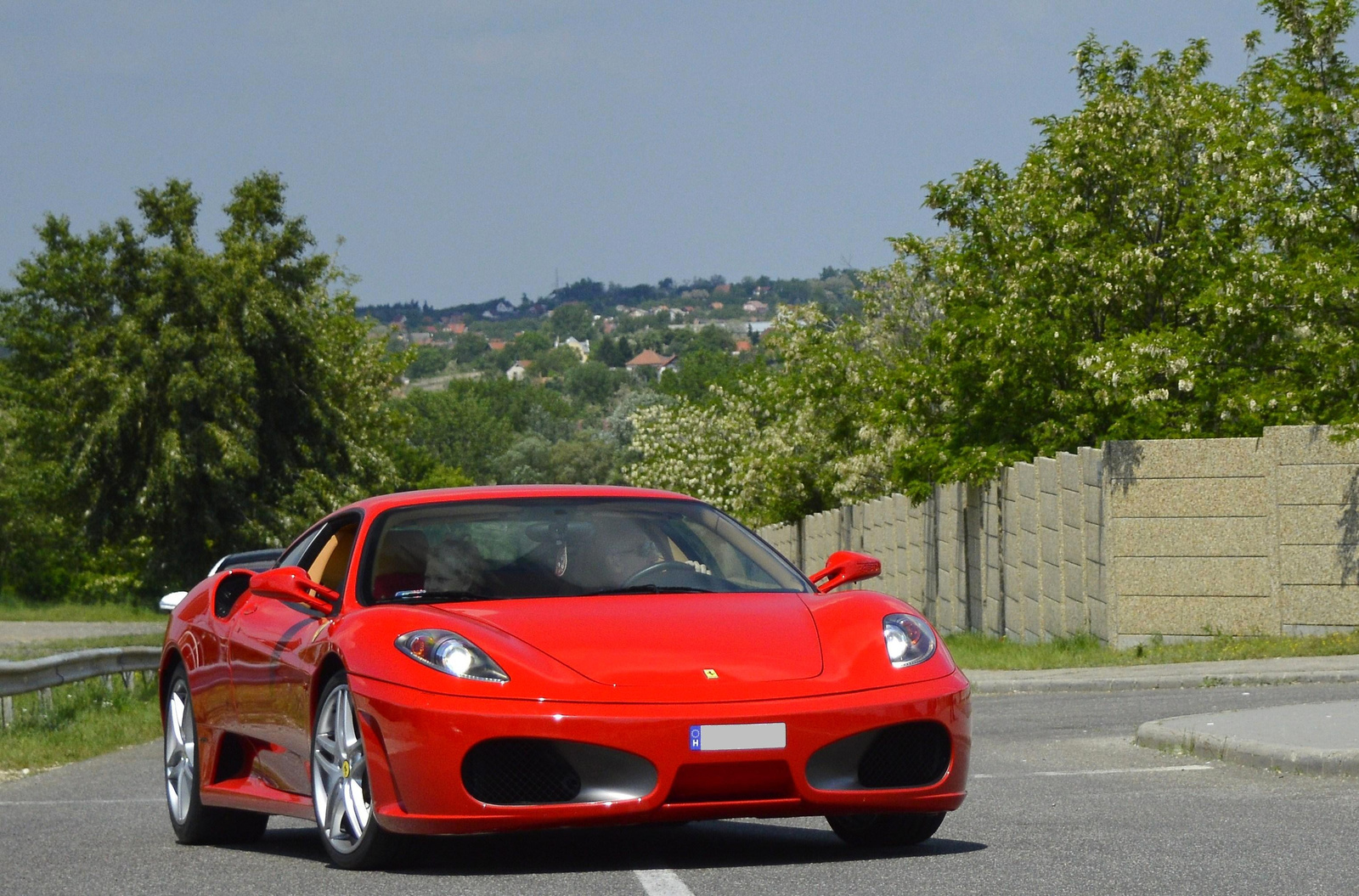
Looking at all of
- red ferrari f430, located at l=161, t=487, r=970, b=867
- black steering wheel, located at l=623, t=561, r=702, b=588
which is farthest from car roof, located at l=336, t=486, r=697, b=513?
black steering wheel, located at l=623, t=561, r=702, b=588

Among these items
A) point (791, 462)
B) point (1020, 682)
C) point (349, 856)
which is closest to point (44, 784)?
point (349, 856)

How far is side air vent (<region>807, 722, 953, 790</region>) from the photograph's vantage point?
655 cm

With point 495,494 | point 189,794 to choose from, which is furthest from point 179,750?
point 495,494

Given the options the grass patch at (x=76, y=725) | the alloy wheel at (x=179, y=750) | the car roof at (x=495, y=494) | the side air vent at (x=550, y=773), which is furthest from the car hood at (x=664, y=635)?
the grass patch at (x=76, y=725)

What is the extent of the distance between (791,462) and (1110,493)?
26.5 metres

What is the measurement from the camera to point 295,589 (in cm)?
721

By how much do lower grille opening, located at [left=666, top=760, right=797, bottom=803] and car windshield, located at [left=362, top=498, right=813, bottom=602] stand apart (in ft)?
3.46

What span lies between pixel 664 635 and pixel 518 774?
666 mm

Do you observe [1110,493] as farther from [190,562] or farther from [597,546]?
[190,562]

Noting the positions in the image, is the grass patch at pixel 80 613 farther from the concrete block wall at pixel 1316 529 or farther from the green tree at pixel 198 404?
the concrete block wall at pixel 1316 529

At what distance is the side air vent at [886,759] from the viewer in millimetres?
6547

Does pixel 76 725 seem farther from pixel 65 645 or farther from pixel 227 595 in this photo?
pixel 65 645

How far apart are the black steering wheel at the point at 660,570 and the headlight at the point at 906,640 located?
2.84 feet

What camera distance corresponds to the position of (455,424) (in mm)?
Answer: 172500
